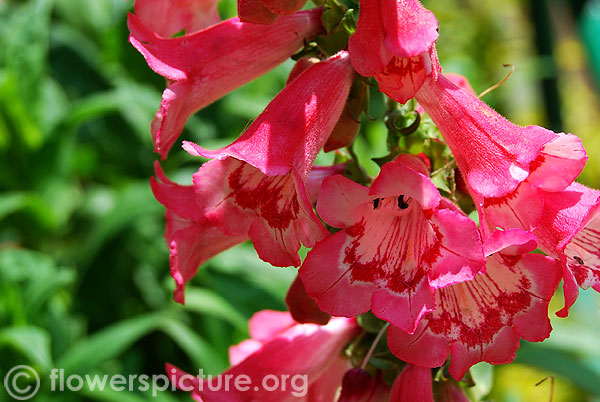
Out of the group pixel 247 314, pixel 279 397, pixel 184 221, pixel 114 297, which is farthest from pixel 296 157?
pixel 114 297

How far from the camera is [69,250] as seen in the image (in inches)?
80.2

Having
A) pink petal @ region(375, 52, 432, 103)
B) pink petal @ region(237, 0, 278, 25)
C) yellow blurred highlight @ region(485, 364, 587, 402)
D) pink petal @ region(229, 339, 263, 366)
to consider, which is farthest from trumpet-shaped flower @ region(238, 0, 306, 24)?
Result: yellow blurred highlight @ region(485, 364, 587, 402)

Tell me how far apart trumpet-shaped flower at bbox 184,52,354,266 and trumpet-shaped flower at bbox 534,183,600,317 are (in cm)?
22

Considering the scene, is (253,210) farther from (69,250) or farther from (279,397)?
(69,250)

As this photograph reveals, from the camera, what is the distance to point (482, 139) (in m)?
0.65

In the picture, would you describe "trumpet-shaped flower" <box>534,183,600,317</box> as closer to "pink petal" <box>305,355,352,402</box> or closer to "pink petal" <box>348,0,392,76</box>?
"pink petal" <box>348,0,392,76</box>

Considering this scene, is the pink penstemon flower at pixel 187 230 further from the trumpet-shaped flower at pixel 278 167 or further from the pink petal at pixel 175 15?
the pink petal at pixel 175 15

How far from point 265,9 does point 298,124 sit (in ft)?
0.38

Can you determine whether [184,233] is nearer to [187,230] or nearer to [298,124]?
[187,230]

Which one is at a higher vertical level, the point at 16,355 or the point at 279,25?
the point at 279,25

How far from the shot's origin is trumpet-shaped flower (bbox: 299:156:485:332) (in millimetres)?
594

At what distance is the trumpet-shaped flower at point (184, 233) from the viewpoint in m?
0.73

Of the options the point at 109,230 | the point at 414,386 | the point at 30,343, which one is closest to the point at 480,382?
the point at 414,386

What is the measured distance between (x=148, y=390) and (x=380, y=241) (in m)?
0.86
